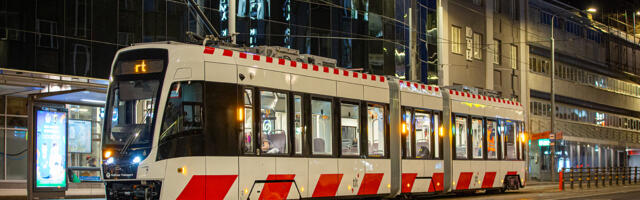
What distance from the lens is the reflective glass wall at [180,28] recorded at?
19656 mm

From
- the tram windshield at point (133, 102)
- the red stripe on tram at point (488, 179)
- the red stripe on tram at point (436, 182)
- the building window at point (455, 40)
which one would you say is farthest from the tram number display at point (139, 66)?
the building window at point (455, 40)

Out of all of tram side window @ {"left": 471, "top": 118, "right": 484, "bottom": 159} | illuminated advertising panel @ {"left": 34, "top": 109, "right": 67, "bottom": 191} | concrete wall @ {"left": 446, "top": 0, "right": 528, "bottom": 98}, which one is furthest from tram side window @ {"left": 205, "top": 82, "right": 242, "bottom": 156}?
concrete wall @ {"left": 446, "top": 0, "right": 528, "bottom": 98}

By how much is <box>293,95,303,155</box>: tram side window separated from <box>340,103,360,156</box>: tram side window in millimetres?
1481

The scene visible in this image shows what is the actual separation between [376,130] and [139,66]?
6.29 m

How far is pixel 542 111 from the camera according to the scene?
4884 centimetres

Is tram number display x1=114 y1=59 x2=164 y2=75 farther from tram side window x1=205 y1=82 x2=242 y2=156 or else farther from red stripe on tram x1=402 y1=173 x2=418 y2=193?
red stripe on tram x1=402 y1=173 x2=418 y2=193

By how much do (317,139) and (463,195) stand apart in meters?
9.13

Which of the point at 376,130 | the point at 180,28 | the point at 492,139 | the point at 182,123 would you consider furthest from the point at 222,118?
the point at 492,139

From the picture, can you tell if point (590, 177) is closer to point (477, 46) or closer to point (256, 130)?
point (477, 46)

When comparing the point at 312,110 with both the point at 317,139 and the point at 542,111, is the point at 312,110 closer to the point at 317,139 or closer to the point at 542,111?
the point at 317,139

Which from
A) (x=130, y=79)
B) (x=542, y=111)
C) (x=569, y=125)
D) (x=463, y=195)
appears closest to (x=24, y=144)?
(x=130, y=79)

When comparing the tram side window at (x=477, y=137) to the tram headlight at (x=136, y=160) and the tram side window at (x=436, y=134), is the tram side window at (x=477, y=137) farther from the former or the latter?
the tram headlight at (x=136, y=160)

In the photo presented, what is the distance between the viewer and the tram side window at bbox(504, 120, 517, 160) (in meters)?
23.0

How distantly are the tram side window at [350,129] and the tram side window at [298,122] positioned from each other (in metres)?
1.48
